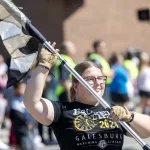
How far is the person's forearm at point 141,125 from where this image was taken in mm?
4605

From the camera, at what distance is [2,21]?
4.61m

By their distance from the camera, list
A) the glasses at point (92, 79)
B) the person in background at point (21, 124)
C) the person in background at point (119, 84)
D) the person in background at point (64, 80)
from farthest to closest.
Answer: the person in background at point (119, 84), the person in background at point (64, 80), the person in background at point (21, 124), the glasses at point (92, 79)

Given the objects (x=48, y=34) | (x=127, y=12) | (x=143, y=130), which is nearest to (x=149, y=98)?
(x=48, y=34)

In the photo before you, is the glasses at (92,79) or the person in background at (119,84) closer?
the glasses at (92,79)

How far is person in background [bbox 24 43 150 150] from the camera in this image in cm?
441

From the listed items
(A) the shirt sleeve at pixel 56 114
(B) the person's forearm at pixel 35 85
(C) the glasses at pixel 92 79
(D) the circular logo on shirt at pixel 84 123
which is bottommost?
(D) the circular logo on shirt at pixel 84 123

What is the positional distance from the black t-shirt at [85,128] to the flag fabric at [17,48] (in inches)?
13.1

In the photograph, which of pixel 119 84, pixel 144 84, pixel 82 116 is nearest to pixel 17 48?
pixel 82 116

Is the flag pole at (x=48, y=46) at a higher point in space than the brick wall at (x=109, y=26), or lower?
higher

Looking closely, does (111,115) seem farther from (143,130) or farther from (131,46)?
(131,46)

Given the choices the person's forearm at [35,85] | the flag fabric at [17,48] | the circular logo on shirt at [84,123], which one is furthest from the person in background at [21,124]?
the person's forearm at [35,85]

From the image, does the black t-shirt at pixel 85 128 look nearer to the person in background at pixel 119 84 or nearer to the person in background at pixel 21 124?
the person in background at pixel 21 124

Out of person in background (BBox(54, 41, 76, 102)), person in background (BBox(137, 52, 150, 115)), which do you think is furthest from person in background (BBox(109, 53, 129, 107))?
person in background (BBox(54, 41, 76, 102))

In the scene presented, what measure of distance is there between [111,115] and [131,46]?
627 inches
